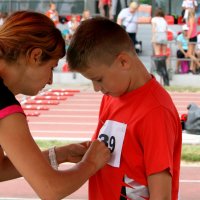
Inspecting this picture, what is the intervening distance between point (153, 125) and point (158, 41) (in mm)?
16457

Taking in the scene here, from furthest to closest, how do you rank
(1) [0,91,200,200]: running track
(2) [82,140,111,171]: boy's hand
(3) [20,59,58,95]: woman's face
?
(1) [0,91,200,200]: running track, (2) [82,140,111,171]: boy's hand, (3) [20,59,58,95]: woman's face

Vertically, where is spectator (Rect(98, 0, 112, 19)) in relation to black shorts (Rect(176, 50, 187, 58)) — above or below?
above

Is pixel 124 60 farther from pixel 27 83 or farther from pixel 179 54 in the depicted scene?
pixel 179 54

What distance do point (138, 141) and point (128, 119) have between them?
0.10 m

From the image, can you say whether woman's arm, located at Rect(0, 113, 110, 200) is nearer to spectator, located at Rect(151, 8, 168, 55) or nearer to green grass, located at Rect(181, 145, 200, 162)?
green grass, located at Rect(181, 145, 200, 162)

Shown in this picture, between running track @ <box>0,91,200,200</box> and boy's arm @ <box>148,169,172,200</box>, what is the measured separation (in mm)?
4012

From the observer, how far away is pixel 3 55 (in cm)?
244

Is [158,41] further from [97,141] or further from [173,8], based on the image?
[97,141]

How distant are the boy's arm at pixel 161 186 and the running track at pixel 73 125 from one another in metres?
4.01

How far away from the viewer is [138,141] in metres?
2.70

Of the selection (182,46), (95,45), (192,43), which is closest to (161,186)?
(95,45)

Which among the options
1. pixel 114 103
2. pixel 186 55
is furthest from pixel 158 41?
pixel 114 103

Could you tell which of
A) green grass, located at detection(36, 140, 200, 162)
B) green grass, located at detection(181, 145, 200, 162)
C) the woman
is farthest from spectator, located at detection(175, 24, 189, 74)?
the woman

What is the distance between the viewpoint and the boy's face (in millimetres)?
2699
